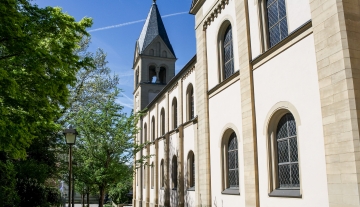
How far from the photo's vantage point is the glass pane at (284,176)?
9453mm

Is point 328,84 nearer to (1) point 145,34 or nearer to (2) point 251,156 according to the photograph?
(2) point 251,156

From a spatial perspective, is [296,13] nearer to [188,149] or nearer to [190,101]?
[188,149]

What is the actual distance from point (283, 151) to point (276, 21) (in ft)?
13.2

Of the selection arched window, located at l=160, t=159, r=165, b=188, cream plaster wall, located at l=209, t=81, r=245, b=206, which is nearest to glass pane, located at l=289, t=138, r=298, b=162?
cream plaster wall, located at l=209, t=81, r=245, b=206

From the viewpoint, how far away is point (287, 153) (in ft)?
31.1

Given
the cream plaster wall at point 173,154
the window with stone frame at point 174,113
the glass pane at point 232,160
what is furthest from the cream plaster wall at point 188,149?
the glass pane at point 232,160

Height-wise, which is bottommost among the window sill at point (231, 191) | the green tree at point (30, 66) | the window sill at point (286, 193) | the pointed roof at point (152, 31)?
the window sill at point (231, 191)

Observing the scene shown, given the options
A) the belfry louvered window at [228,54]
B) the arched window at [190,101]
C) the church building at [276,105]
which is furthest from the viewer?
the arched window at [190,101]

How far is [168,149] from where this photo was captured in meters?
23.4

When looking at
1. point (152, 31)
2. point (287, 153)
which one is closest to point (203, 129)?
point (287, 153)

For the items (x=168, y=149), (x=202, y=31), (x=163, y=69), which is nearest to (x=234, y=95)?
(x=202, y=31)

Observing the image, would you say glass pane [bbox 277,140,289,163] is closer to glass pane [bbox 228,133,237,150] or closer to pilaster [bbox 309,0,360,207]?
pilaster [bbox 309,0,360,207]

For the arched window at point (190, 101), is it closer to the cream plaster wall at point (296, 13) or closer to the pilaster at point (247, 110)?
the pilaster at point (247, 110)

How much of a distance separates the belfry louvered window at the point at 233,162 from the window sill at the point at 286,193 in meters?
2.82
